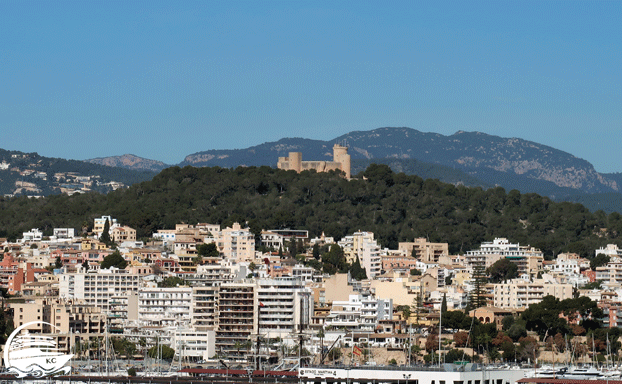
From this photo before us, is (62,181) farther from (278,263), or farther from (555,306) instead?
(555,306)

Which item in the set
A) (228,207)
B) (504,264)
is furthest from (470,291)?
(228,207)

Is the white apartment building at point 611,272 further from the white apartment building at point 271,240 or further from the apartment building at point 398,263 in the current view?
the white apartment building at point 271,240

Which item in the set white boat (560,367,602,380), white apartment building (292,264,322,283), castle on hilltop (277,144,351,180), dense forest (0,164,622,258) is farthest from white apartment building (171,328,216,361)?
castle on hilltop (277,144,351,180)

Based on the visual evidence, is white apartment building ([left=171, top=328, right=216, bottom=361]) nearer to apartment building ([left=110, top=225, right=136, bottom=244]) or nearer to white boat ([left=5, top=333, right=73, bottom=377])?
white boat ([left=5, top=333, right=73, bottom=377])

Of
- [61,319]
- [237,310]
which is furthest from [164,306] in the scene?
[61,319]

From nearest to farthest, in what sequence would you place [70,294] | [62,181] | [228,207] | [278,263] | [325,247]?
[70,294] < [278,263] < [325,247] < [228,207] < [62,181]
